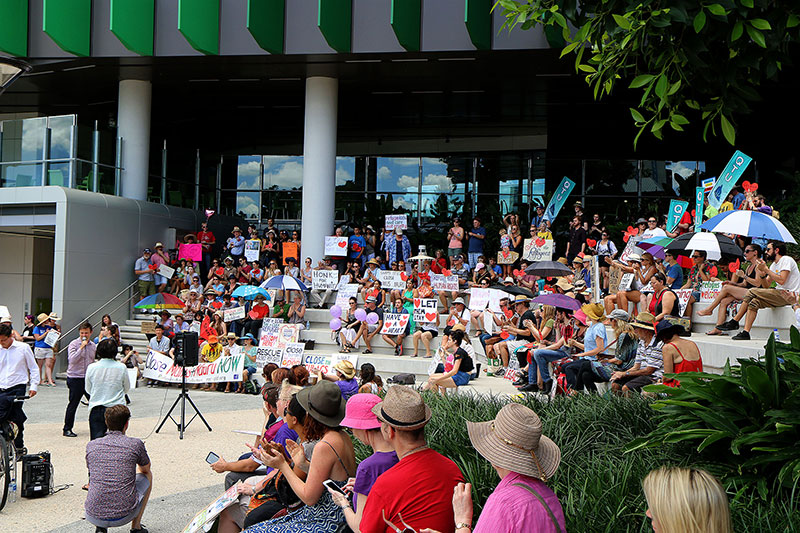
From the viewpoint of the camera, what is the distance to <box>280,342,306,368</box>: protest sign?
61.3 feet

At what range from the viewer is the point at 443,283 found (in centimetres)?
2119

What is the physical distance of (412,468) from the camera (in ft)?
14.2

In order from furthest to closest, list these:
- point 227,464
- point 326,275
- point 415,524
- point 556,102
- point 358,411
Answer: point 556,102 < point 326,275 < point 227,464 < point 358,411 < point 415,524

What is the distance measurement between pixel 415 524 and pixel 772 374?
295 cm

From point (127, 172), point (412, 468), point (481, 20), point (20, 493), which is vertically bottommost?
point (20, 493)

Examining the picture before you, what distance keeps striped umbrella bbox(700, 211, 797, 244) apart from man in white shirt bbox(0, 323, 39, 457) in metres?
10.1

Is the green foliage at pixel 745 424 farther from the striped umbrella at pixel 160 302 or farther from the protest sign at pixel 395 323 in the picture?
the striped umbrella at pixel 160 302

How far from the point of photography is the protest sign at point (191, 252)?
25.8 m

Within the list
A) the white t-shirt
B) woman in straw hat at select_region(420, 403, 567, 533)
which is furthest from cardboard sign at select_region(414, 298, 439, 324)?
woman in straw hat at select_region(420, 403, 567, 533)

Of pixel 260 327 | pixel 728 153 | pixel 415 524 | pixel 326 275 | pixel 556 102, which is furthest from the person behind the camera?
pixel 728 153

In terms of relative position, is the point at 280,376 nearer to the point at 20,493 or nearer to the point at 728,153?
the point at 20,493

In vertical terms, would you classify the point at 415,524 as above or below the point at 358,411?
below

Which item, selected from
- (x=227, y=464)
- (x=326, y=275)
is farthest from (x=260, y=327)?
(x=227, y=464)

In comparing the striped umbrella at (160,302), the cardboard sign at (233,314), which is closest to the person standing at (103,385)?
the cardboard sign at (233,314)
